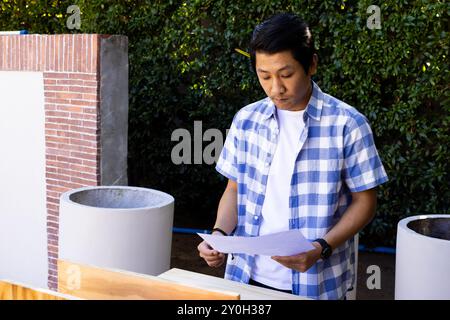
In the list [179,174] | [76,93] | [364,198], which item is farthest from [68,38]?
[364,198]

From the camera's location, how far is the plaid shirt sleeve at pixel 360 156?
2.24 m

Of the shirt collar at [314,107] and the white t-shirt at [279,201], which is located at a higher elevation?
the shirt collar at [314,107]

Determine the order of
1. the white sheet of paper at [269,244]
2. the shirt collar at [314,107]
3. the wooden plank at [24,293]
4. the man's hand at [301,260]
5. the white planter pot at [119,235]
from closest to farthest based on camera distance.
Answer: the wooden plank at [24,293] < the white sheet of paper at [269,244] < the man's hand at [301,260] < the shirt collar at [314,107] < the white planter pot at [119,235]

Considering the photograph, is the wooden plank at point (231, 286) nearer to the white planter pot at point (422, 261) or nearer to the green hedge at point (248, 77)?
the white planter pot at point (422, 261)

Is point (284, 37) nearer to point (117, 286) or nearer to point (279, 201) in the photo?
point (279, 201)

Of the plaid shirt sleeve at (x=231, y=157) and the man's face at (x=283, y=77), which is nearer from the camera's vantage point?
the man's face at (x=283, y=77)

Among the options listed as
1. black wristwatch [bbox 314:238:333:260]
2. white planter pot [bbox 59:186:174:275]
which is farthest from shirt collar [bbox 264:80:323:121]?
white planter pot [bbox 59:186:174:275]

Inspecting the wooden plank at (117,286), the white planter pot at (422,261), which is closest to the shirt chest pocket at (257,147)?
the wooden plank at (117,286)

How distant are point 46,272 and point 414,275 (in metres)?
3.50

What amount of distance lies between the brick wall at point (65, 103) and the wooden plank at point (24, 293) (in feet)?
11.8

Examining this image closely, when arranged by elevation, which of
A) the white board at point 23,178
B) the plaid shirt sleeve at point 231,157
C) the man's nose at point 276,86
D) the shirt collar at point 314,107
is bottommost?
the white board at point 23,178

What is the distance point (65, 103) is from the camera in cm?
526

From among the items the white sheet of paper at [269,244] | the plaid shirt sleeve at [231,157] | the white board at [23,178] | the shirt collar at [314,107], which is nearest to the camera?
the white sheet of paper at [269,244]
